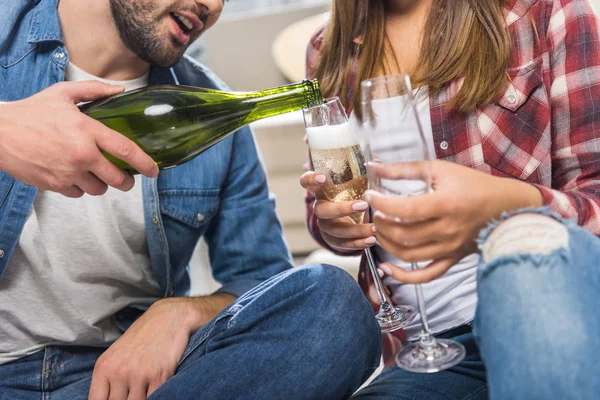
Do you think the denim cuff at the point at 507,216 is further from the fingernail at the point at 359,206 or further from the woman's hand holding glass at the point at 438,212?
the fingernail at the point at 359,206

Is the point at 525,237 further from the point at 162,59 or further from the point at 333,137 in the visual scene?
the point at 162,59

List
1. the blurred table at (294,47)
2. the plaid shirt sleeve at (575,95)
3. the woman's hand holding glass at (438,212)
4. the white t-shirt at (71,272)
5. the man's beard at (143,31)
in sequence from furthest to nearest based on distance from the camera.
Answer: the blurred table at (294,47), the man's beard at (143,31), the white t-shirt at (71,272), the plaid shirt sleeve at (575,95), the woman's hand holding glass at (438,212)

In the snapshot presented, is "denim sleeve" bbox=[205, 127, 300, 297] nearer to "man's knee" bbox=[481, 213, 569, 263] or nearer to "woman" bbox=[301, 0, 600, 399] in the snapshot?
"woman" bbox=[301, 0, 600, 399]

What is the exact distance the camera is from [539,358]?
0.62 meters

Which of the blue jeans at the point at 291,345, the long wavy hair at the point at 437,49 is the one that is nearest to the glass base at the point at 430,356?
the blue jeans at the point at 291,345

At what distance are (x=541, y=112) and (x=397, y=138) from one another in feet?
1.46

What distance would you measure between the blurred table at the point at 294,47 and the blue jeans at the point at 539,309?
2.60 m

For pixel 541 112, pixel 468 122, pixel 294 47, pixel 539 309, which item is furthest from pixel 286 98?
pixel 294 47

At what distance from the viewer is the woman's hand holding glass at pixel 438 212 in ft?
2.40

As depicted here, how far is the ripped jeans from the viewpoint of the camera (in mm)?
619

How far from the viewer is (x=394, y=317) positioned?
108cm

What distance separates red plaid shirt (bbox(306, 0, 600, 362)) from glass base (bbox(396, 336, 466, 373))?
0.36m

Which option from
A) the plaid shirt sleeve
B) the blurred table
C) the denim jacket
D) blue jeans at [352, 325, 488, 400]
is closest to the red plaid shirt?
the plaid shirt sleeve

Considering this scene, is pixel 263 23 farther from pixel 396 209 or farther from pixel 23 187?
pixel 396 209
